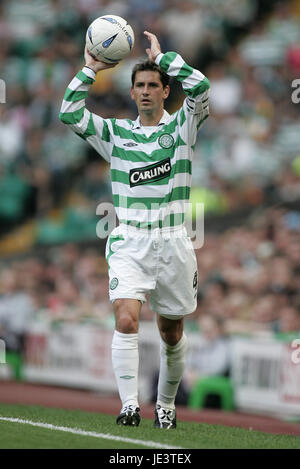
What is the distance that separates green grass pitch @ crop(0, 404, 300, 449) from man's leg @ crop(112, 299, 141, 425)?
128 millimetres

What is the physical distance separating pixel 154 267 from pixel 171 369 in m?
0.84

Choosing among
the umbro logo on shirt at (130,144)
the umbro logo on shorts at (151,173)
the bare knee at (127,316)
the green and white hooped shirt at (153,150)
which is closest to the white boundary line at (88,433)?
the bare knee at (127,316)

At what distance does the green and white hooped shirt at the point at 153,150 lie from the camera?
6.64 m

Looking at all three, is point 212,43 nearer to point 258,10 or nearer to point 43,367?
point 258,10

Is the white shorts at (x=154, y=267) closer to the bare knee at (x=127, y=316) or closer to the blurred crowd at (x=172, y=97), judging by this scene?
the bare knee at (x=127, y=316)

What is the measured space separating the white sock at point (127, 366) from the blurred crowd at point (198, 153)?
4.31 m

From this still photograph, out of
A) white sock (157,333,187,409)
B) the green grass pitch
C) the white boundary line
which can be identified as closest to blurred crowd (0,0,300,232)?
white sock (157,333,187,409)

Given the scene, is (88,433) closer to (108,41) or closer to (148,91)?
(148,91)

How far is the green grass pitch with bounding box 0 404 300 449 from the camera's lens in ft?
17.9

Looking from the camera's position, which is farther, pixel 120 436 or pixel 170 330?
pixel 170 330

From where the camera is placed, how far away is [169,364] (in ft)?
22.9

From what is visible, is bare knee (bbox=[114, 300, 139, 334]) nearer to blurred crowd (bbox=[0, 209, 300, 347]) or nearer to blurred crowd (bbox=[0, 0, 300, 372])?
blurred crowd (bbox=[0, 209, 300, 347])

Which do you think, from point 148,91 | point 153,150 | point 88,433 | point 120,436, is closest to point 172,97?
point 148,91

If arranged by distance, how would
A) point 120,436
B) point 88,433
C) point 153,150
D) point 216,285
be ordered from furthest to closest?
point 216,285
point 153,150
point 88,433
point 120,436
